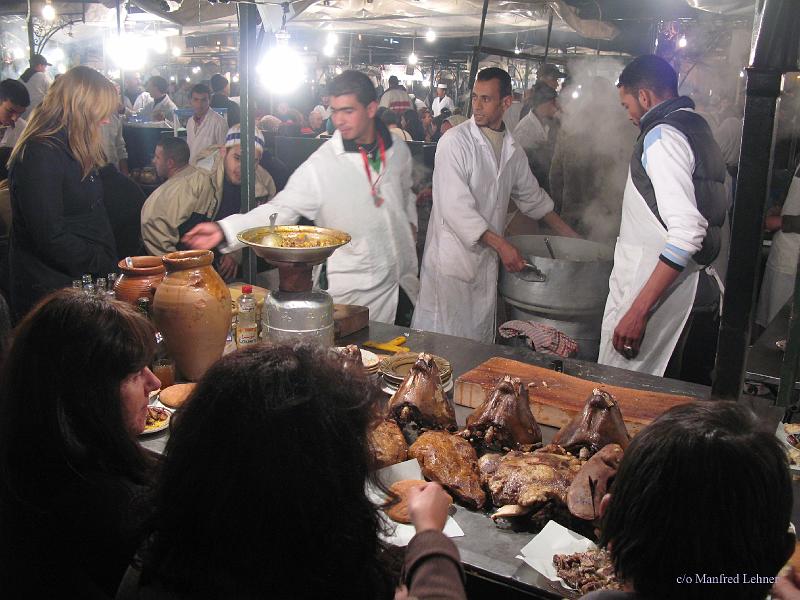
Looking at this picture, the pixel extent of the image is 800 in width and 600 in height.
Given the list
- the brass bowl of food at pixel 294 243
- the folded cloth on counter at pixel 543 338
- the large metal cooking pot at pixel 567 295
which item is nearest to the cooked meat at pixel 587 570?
the brass bowl of food at pixel 294 243

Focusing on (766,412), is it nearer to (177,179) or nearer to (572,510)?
(572,510)

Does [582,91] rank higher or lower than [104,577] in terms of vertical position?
higher

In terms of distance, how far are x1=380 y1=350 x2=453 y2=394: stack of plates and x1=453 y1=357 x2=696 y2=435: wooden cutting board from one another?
→ 0.07 m

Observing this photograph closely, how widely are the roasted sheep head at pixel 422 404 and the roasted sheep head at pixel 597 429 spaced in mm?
406

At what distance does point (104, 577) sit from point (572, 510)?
1.13 metres

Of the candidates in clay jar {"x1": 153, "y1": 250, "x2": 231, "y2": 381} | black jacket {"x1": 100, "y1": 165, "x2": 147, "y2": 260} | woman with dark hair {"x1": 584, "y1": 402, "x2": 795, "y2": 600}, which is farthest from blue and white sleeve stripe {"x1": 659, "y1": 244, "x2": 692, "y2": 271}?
black jacket {"x1": 100, "y1": 165, "x2": 147, "y2": 260}

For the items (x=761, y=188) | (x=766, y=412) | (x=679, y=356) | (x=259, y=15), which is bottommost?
(x=679, y=356)

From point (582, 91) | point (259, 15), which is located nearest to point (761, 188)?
point (259, 15)

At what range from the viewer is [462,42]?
1434 cm

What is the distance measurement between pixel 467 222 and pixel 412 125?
6.87 m

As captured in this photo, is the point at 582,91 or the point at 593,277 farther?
the point at 582,91

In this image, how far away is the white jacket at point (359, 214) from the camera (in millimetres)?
4328

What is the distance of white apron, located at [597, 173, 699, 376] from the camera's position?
13.0 feet

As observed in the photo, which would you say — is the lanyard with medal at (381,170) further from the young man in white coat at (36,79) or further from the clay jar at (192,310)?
the young man in white coat at (36,79)
